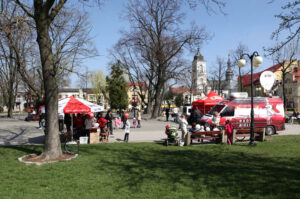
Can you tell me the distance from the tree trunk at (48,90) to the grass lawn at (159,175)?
976 millimetres

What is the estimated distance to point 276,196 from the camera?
5.18 m

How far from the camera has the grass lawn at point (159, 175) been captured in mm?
5504

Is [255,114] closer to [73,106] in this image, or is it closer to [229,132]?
[229,132]

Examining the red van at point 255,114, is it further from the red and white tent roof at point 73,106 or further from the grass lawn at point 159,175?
the red and white tent roof at point 73,106

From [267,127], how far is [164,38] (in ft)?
72.9

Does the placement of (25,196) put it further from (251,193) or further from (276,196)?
(276,196)

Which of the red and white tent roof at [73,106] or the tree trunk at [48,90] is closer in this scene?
the tree trunk at [48,90]

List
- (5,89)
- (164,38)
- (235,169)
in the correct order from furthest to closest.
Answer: (5,89) < (164,38) < (235,169)

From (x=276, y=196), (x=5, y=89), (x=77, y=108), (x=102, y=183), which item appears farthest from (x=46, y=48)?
(x=5, y=89)

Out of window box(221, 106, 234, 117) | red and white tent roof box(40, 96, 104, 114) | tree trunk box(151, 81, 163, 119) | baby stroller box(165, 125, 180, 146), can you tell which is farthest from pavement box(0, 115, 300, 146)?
tree trunk box(151, 81, 163, 119)

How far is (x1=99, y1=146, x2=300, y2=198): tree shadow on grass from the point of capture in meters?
5.64

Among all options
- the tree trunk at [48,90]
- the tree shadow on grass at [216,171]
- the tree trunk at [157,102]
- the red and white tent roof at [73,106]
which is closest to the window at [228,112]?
the tree shadow on grass at [216,171]

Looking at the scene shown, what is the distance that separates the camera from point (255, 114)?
16.6 m

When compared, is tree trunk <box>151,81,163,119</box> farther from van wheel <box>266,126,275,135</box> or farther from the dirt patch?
the dirt patch
